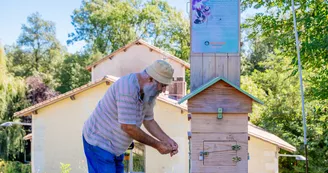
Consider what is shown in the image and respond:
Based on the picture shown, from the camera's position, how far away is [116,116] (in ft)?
5.93

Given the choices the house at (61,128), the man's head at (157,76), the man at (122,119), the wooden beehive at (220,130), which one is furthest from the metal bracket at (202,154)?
the house at (61,128)

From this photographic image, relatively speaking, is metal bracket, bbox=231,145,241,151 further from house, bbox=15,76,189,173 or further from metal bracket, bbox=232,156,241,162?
house, bbox=15,76,189,173

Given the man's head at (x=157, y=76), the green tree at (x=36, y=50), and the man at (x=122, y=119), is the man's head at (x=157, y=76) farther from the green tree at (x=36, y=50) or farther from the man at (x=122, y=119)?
the green tree at (x=36, y=50)

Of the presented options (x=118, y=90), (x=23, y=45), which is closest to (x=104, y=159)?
(x=118, y=90)

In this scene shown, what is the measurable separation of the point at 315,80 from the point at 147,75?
3.05m

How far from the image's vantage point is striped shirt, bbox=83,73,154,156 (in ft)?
5.60

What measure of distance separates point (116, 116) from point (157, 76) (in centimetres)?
30

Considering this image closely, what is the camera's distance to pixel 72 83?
1692 centimetres

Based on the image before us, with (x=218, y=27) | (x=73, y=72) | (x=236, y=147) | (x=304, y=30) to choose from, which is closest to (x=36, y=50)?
(x=73, y=72)

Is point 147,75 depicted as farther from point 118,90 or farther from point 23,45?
point 23,45

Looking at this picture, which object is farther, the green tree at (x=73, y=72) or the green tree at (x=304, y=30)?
the green tree at (x=73, y=72)

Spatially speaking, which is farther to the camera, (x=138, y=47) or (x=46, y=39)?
(x=46, y=39)

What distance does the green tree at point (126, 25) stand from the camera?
57.0 ft

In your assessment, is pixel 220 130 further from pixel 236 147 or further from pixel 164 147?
pixel 164 147
